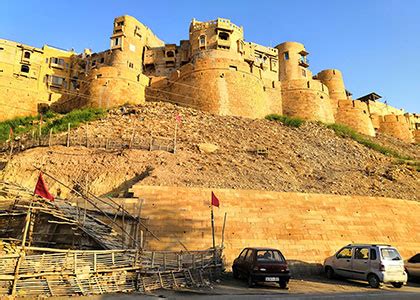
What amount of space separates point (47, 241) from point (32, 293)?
16.4 feet

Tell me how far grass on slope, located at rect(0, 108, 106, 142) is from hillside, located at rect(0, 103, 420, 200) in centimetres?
154

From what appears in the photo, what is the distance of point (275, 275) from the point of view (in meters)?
9.77

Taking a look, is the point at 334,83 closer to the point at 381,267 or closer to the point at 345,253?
the point at 345,253

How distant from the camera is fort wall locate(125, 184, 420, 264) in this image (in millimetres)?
13250

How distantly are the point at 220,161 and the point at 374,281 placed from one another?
12.4 metres

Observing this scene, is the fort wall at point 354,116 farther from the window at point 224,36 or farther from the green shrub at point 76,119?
the green shrub at point 76,119

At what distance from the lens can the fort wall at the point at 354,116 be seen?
42312mm

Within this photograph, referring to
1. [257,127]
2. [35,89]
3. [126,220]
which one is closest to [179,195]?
[126,220]

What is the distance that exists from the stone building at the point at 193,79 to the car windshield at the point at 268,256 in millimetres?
24123

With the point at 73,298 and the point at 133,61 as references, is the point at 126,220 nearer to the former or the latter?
the point at 73,298

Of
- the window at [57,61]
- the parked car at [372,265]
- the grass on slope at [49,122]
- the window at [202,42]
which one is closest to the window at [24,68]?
the window at [57,61]

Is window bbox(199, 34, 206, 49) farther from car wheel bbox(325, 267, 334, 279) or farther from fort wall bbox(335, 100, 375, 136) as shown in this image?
car wheel bbox(325, 267, 334, 279)

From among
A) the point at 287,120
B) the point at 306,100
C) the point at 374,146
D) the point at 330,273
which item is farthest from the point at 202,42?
the point at 330,273

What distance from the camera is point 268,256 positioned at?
1029cm
